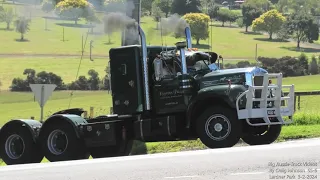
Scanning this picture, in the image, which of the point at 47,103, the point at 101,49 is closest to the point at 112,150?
the point at 101,49

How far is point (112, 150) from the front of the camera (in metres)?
15.0

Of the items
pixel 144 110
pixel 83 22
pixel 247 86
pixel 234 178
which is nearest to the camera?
pixel 234 178

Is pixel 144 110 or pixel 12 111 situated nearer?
pixel 144 110

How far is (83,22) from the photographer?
17938mm

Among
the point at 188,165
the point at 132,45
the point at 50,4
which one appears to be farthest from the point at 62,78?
the point at 188,165

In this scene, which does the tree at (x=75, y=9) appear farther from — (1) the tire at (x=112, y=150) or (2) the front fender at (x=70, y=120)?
(1) the tire at (x=112, y=150)

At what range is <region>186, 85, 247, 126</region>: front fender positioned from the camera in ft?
43.0

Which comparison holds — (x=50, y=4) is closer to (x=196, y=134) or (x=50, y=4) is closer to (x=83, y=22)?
(x=83, y=22)

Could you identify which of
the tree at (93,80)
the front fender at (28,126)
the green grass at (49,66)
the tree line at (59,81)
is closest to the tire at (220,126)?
the front fender at (28,126)

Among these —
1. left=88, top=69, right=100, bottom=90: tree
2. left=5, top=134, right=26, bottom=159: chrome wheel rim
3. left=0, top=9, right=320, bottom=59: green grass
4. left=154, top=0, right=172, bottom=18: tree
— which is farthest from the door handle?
left=88, top=69, right=100, bottom=90: tree

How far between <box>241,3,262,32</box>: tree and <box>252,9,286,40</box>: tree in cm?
145

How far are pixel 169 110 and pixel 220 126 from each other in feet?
4.83

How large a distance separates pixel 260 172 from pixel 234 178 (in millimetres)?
599

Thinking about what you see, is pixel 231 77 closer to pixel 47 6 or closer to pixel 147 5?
pixel 47 6
